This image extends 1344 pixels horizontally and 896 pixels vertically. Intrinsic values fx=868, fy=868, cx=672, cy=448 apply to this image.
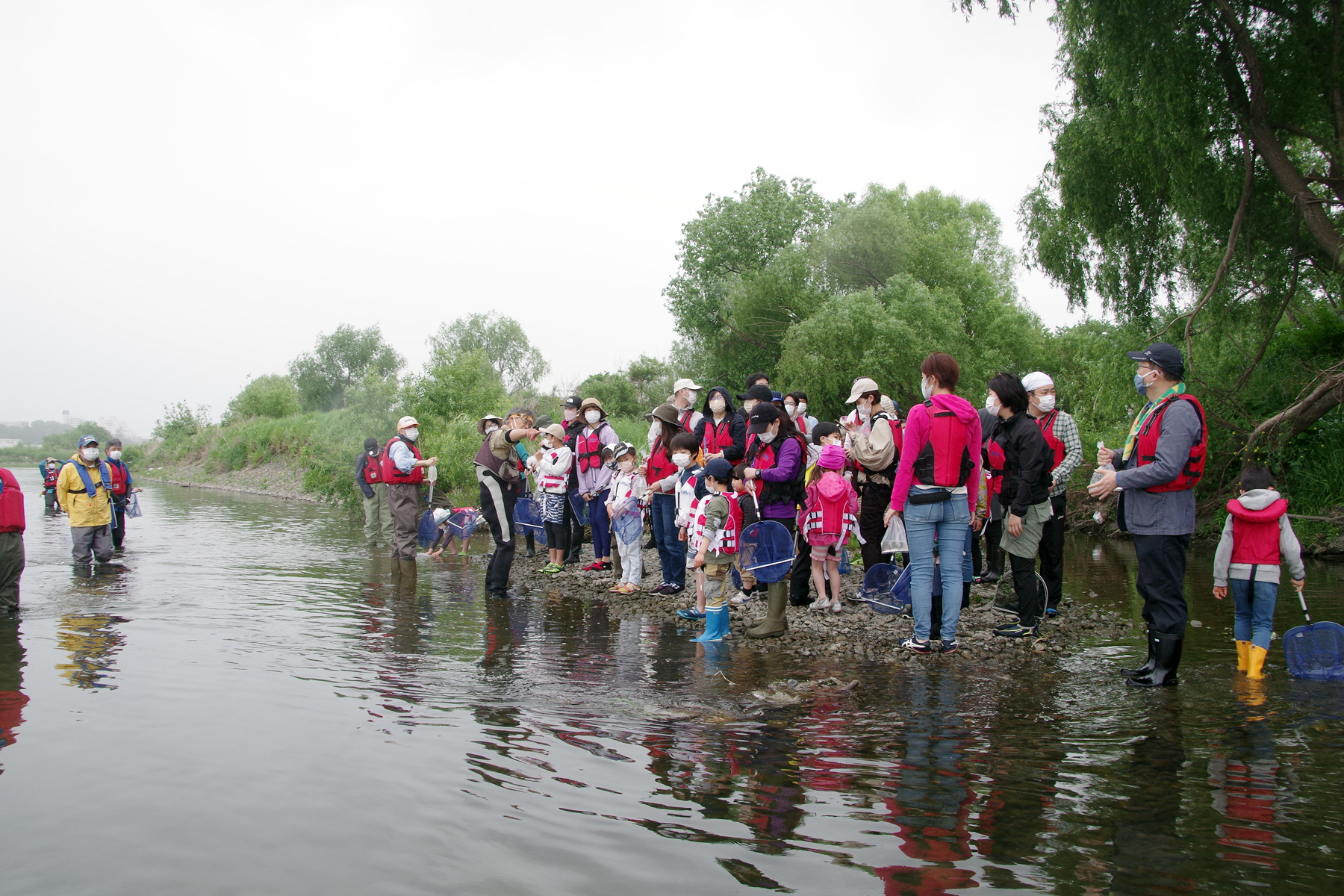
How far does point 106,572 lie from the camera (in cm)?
1122

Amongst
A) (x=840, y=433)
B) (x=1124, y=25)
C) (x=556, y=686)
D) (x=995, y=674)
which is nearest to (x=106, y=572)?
(x=556, y=686)

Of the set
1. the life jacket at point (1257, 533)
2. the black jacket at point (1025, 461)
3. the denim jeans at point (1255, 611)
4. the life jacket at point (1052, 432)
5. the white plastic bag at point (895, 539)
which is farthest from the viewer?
the life jacket at point (1052, 432)

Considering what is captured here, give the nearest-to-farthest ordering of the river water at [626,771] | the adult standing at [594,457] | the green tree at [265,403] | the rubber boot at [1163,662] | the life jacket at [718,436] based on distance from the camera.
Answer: the river water at [626,771]
the rubber boot at [1163,662]
the life jacket at [718,436]
the adult standing at [594,457]
the green tree at [265,403]

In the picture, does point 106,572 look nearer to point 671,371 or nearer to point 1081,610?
point 1081,610

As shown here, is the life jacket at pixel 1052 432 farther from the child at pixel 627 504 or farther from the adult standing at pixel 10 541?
the adult standing at pixel 10 541

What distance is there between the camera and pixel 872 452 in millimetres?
7895

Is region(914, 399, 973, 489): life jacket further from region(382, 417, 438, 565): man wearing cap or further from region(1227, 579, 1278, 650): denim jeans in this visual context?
region(382, 417, 438, 565): man wearing cap

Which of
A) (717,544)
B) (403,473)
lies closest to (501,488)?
(403,473)

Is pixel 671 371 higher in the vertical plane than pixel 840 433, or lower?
higher

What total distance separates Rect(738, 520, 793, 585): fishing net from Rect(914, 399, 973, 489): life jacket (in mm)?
1510

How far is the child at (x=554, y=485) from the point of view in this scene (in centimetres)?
1063

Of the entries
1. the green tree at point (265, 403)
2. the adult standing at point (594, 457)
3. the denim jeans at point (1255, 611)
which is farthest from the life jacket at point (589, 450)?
the green tree at point (265, 403)

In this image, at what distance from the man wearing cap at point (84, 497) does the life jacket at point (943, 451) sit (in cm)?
1064

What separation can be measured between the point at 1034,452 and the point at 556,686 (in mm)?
4076
